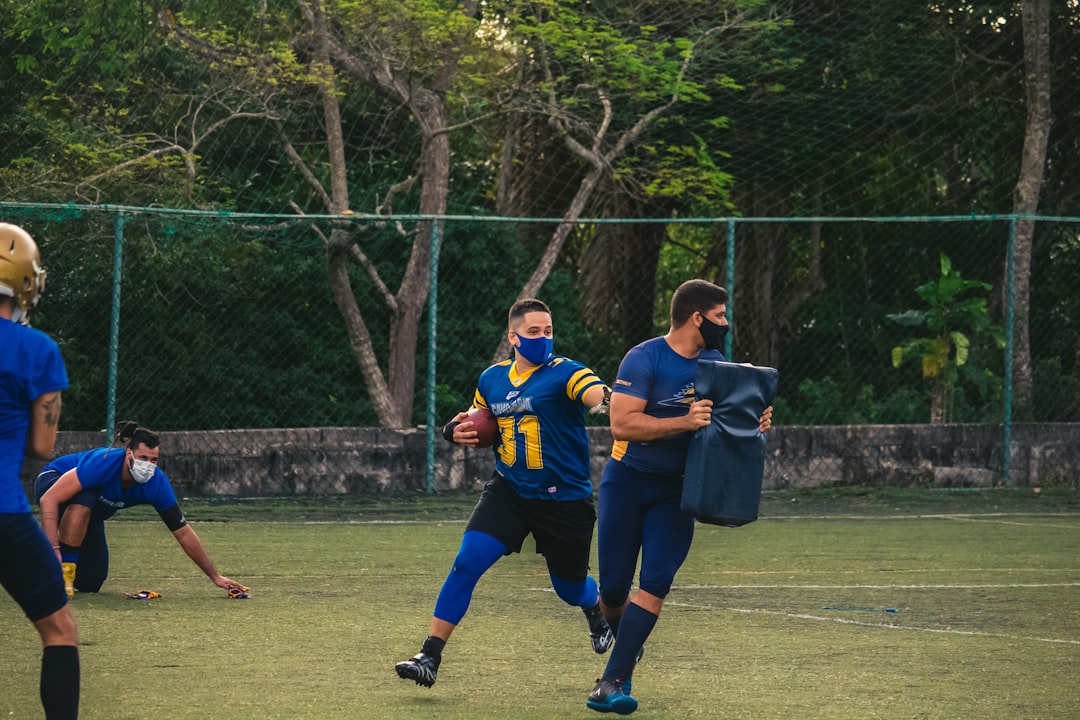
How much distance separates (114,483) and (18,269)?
489 cm

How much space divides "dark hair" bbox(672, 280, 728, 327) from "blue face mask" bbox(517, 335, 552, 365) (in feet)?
2.99

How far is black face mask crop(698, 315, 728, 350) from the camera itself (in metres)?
6.46

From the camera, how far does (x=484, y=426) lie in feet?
23.7

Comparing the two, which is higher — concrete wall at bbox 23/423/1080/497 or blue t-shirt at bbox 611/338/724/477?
blue t-shirt at bbox 611/338/724/477

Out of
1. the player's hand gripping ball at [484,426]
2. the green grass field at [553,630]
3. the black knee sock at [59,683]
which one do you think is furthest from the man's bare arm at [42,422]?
the player's hand gripping ball at [484,426]

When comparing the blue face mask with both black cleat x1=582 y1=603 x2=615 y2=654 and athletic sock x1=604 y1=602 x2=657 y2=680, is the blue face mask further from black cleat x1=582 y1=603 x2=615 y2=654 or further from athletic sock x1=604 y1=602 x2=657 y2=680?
athletic sock x1=604 y1=602 x2=657 y2=680

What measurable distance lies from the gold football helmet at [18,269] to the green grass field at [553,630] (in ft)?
5.99

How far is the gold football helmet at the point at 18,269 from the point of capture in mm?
4883

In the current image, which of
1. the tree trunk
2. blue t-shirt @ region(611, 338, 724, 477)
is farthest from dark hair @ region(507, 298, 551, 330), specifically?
the tree trunk

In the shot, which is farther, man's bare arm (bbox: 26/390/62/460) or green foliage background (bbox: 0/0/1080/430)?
green foliage background (bbox: 0/0/1080/430)

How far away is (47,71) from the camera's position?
63.8 ft

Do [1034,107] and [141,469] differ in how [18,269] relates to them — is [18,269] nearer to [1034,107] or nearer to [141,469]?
[141,469]

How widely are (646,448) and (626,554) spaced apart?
484 millimetres

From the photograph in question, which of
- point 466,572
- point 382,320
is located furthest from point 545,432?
point 382,320
